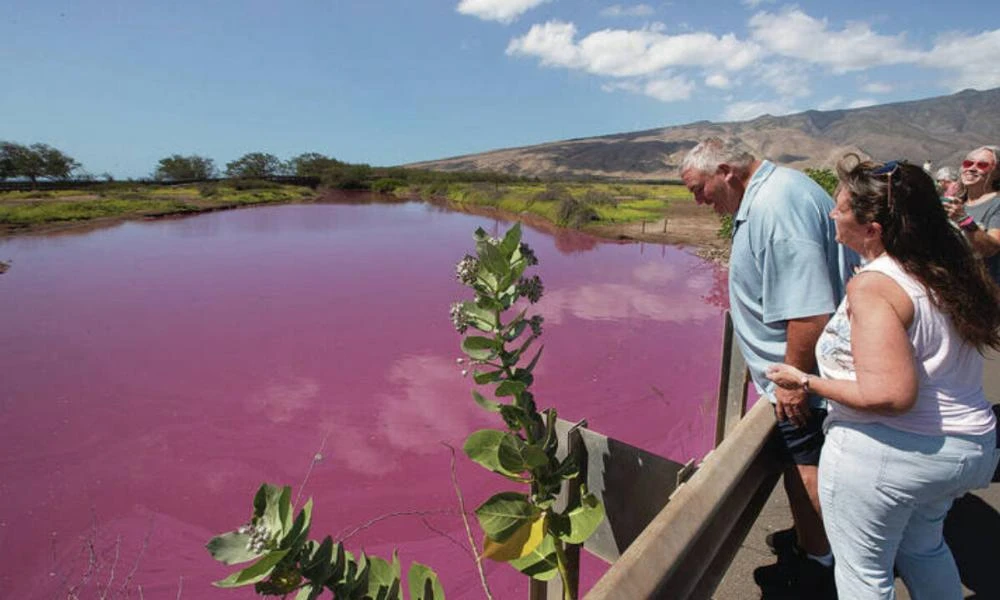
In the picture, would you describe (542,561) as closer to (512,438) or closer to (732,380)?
(512,438)

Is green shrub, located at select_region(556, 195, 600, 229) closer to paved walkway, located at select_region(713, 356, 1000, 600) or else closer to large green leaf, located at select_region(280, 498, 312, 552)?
paved walkway, located at select_region(713, 356, 1000, 600)

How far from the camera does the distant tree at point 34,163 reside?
40.8 meters

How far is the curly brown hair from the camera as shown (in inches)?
41.1

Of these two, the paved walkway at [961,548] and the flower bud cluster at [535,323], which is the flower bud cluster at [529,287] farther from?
the paved walkway at [961,548]

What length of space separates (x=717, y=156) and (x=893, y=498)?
3.58 ft

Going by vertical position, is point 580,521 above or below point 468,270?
below

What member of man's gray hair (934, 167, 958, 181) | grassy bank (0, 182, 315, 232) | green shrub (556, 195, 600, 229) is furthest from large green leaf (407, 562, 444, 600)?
grassy bank (0, 182, 315, 232)

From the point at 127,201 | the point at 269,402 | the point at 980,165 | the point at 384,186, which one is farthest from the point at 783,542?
the point at 384,186

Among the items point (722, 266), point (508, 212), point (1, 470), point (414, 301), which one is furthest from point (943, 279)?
point (508, 212)

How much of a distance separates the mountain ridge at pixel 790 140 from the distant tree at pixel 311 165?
39062 millimetres

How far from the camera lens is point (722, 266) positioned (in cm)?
1410

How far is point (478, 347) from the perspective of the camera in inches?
Answer: 38.5

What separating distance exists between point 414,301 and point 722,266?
28.2 ft

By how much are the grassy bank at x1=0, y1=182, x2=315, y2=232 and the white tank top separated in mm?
27182
